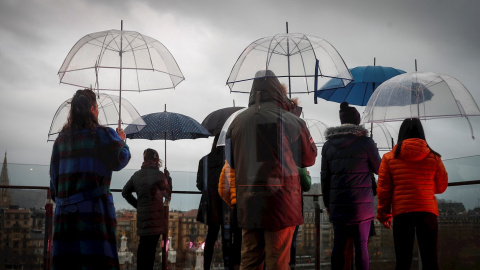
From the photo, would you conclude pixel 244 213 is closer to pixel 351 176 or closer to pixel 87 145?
pixel 87 145

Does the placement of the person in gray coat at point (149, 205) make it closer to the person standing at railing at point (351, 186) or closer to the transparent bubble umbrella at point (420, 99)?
the person standing at railing at point (351, 186)

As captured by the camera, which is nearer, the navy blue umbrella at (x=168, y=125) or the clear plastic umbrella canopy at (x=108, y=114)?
the clear plastic umbrella canopy at (x=108, y=114)

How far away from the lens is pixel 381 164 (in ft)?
13.4

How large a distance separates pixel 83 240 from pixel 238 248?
196cm

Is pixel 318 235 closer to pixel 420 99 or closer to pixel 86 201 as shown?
pixel 420 99

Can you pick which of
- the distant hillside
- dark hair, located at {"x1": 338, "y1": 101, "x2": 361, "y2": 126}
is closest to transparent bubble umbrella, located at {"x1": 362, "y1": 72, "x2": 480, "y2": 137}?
dark hair, located at {"x1": 338, "y1": 101, "x2": 361, "y2": 126}

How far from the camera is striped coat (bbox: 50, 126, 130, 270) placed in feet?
10.3

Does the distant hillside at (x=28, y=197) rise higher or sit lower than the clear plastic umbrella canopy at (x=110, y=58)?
lower

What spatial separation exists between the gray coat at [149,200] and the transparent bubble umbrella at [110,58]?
0.94 metres

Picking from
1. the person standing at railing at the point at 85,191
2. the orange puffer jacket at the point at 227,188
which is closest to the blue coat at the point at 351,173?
the orange puffer jacket at the point at 227,188

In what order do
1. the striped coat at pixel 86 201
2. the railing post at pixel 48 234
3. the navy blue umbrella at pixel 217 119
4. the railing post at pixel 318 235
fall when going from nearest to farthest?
the striped coat at pixel 86 201
the railing post at pixel 48 234
the railing post at pixel 318 235
the navy blue umbrella at pixel 217 119

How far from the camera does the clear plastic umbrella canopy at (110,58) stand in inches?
198

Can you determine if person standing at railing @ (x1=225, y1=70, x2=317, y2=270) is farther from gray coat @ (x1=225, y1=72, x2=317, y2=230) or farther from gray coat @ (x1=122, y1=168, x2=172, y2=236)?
gray coat @ (x1=122, y1=168, x2=172, y2=236)

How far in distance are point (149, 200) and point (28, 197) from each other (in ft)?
4.15
